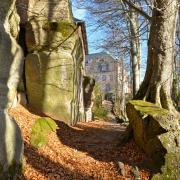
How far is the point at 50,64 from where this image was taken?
44.8ft

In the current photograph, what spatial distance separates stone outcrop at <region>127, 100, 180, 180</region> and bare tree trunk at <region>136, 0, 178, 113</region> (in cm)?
84

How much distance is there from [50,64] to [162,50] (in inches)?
197

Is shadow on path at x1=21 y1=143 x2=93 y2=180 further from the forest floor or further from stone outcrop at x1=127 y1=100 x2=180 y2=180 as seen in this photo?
stone outcrop at x1=127 y1=100 x2=180 y2=180

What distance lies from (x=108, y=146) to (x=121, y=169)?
2.10 metres

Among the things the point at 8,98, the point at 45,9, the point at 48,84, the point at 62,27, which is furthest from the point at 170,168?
the point at 45,9

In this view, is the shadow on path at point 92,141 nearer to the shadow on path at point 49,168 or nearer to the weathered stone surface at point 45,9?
the shadow on path at point 49,168

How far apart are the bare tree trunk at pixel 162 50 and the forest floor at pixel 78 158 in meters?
1.59

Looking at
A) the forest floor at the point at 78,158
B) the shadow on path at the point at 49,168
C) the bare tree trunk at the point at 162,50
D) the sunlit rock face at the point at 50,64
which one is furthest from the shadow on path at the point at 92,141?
the bare tree trunk at the point at 162,50

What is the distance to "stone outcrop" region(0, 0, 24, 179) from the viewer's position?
614cm

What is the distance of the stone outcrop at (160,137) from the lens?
8164mm

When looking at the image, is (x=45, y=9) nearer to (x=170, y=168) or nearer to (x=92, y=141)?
(x=92, y=141)

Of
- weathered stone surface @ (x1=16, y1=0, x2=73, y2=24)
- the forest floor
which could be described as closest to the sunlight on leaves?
the forest floor

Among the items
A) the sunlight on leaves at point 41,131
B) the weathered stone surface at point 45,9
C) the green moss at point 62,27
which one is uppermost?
the weathered stone surface at point 45,9

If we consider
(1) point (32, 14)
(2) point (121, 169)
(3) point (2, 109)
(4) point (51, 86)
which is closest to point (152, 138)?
(2) point (121, 169)
